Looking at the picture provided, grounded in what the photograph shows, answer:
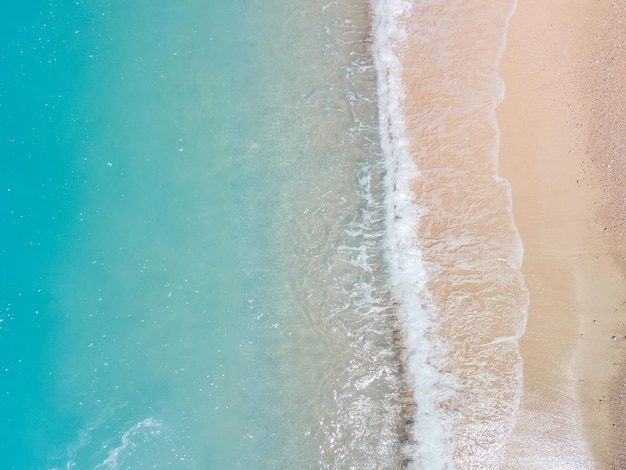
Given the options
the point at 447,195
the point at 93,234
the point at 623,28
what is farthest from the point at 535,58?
the point at 93,234

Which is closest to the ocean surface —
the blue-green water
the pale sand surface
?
the blue-green water

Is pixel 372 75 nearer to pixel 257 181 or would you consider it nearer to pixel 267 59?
pixel 267 59

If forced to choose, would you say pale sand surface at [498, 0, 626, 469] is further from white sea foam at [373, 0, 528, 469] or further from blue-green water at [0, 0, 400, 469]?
blue-green water at [0, 0, 400, 469]

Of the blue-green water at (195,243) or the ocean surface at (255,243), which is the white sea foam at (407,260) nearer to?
the ocean surface at (255,243)

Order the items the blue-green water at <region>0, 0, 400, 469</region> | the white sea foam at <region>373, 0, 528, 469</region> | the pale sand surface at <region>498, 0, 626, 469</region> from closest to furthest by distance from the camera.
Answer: the pale sand surface at <region>498, 0, 626, 469</region>
the white sea foam at <region>373, 0, 528, 469</region>
the blue-green water at <region>0, 0, 400, 469</region>

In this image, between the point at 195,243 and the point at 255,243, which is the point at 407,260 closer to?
the point at 255,243

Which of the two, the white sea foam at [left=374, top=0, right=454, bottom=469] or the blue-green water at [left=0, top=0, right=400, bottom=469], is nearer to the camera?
the white sea foam at [left=374, top=0, right=454, bottom=469]

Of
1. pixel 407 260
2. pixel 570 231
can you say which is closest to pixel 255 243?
pixel 407 260

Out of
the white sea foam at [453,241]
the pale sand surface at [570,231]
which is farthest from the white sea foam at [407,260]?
the pale sand surface at [570,231]
